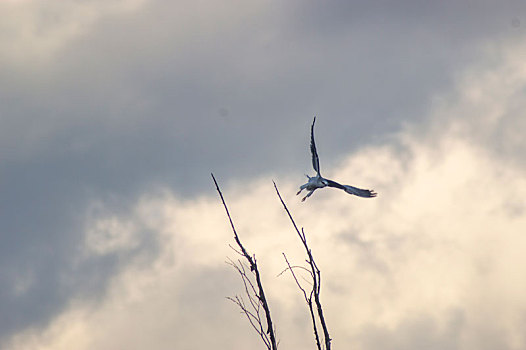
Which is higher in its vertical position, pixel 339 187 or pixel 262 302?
pixel 339 187

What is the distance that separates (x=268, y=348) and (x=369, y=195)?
10458 millimetres

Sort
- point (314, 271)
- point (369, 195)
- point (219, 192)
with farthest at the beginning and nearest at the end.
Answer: point (369, 195) → point (314, 271) → point (219, 192)

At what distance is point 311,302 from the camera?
20281 mm

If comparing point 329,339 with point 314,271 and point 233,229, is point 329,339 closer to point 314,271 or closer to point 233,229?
point 314,271

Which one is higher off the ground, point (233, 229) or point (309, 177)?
point (309, 177)

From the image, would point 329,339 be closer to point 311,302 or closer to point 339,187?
point 311,302

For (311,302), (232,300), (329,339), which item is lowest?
(329,339)

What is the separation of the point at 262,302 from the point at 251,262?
3.71ft

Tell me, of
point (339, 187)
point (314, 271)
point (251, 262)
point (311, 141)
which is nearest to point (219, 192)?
point (251, 262)

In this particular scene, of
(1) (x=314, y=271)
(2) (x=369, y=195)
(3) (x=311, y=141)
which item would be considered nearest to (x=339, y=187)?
(2) (x=369, y=195)

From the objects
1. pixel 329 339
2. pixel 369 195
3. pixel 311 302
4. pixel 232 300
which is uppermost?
pixel 369 195

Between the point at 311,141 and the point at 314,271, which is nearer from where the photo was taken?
the point at 314,271

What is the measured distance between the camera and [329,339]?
19.2 metres

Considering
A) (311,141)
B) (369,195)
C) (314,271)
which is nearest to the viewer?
(314,271)
